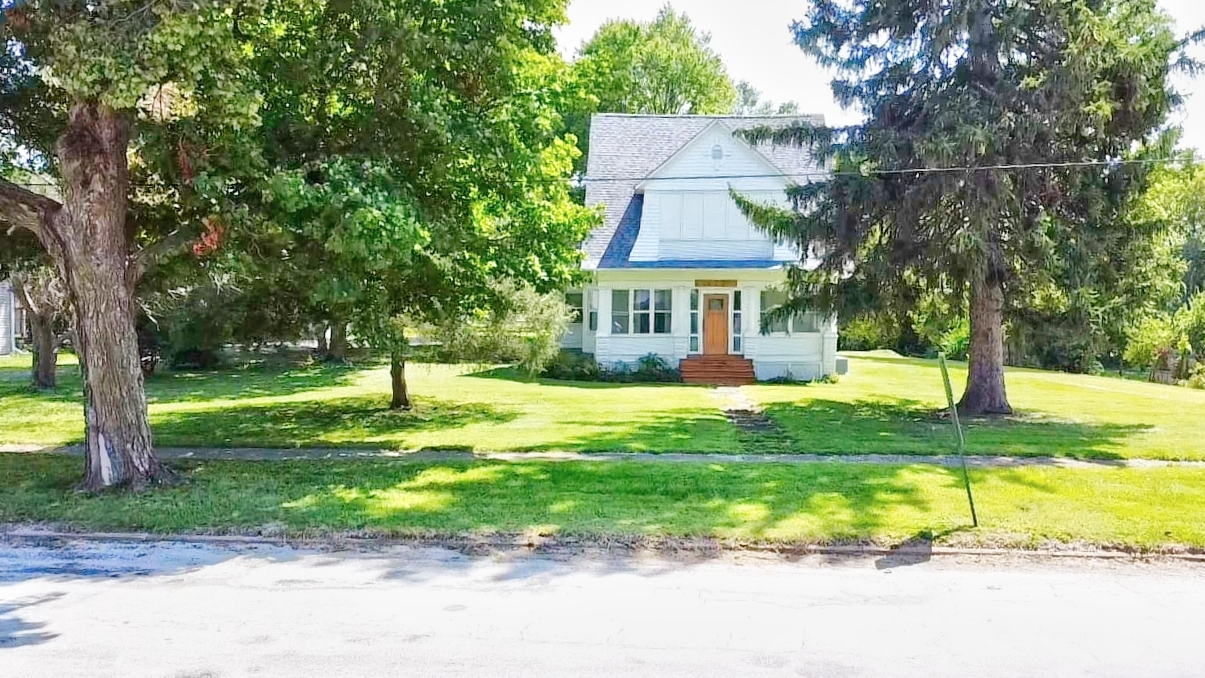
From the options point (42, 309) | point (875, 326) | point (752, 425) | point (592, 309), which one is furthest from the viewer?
point (592, 309)

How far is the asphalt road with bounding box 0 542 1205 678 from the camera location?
520cm

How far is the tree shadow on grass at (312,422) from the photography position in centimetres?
1417

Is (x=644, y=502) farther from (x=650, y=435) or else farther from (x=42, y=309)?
(x=42, y=309)

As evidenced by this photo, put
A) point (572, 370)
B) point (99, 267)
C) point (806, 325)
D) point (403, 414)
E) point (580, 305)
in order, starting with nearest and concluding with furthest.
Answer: point (99, 267) < point (403, 414) < point (572, 370) < point (806, 325) < point (580, 305)

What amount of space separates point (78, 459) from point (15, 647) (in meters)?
7.66

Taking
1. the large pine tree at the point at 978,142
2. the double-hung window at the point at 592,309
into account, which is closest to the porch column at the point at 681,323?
the double-hung window at the point at 592,309

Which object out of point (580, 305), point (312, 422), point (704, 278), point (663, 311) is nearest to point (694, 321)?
point (663, 311)

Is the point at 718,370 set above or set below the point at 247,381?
above

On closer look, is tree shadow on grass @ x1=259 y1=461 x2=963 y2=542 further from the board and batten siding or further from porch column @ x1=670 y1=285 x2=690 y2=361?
the board and batten siding

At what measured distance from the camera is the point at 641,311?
26.8m

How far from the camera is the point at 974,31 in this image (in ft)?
53.9

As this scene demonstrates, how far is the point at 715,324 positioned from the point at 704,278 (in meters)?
1.55

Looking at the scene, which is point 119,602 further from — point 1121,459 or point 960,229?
point 960,229

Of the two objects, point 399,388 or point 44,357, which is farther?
point 44,357
